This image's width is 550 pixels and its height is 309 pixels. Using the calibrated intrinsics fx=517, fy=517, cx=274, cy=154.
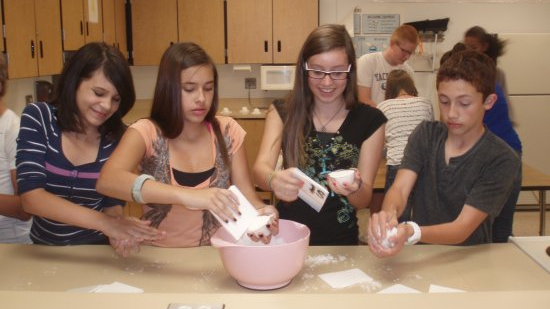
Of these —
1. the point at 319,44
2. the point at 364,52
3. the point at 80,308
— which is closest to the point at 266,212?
the point at 319,44

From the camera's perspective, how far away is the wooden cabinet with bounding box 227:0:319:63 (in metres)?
4.75

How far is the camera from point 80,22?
151 inches

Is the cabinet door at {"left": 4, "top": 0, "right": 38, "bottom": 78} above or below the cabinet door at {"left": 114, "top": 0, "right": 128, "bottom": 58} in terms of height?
below

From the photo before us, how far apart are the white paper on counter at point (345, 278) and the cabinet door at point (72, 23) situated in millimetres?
2944

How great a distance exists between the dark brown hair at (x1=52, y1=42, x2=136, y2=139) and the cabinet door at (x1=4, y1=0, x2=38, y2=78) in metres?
1.44

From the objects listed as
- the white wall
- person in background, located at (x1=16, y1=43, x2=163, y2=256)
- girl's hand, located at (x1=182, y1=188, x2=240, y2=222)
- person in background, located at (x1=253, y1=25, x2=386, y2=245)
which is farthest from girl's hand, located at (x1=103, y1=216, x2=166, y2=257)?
the white wall

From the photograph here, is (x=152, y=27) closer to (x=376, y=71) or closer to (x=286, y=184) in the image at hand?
(x=376, y=71)

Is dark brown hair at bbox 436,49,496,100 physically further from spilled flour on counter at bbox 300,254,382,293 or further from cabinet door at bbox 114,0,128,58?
cabinet door at bbox 114,0,128,58

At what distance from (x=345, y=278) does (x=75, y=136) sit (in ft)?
3.26

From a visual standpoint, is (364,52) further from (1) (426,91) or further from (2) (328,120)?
(2) (328,120)

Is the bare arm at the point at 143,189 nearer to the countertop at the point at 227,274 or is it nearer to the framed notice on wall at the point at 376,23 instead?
the countertop at the point at 227,274

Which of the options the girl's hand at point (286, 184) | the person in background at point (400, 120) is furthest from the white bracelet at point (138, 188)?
the person in background at point (400, 120)

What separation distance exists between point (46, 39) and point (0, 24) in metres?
0.55

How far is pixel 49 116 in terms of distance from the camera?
1.68 meters
